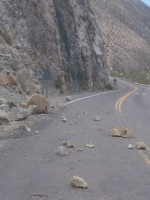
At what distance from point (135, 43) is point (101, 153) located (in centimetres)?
12486

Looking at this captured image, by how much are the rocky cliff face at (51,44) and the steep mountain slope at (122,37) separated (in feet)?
206

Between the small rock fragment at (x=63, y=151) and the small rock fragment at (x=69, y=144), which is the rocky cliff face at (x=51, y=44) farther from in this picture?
the small rock fragment at (x=63, y=151)

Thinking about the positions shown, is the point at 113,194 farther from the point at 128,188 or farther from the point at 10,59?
the point at 10,59

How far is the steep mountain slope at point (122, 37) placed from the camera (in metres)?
116

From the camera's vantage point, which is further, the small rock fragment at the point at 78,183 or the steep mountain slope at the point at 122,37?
the steep mountain slope at the point at 122,37

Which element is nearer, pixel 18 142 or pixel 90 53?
pixel 18 142

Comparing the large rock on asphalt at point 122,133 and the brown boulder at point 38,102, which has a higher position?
the large rock on asphalt at point 122,133

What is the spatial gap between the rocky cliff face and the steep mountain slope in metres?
62.8

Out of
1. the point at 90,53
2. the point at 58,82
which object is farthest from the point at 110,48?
the point at 58,82

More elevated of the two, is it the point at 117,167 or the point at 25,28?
the point at 25,28

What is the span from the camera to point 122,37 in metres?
127

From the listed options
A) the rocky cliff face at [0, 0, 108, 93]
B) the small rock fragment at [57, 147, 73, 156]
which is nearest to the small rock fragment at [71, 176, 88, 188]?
the small rock fragment at [57, 147, 73, 156]

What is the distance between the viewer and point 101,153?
9.78 meters

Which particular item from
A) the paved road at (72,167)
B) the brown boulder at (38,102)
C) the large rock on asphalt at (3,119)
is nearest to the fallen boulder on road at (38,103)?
the brown boulder at (38,102)
